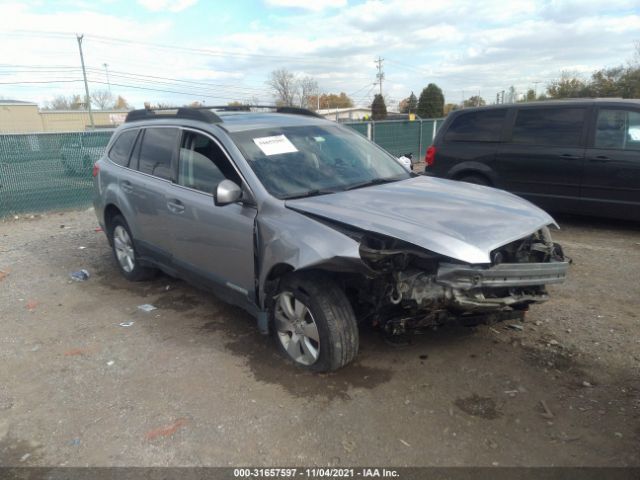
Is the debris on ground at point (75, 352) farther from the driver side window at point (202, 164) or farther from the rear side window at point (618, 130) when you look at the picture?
A: the rear side window at point (618, 130)

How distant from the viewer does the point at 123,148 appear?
17.5 feet

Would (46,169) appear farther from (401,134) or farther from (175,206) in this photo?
(401,134)

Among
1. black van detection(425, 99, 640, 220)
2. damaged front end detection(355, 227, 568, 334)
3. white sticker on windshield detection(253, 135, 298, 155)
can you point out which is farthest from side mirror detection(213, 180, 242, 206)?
black van detection(425, 99, 640, 220)

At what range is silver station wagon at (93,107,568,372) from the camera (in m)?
2.91

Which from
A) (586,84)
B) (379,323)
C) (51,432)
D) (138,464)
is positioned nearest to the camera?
(138,464)

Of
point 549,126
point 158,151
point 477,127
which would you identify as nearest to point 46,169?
point 158,151

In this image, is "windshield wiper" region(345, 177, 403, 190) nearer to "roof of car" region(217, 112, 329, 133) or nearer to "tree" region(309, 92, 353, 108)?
"roof of car" region(217, 112, 329, 133)

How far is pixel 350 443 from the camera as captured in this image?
106 inches

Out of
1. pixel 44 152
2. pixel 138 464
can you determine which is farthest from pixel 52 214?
pixel 138 464

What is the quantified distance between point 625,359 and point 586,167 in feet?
13.0

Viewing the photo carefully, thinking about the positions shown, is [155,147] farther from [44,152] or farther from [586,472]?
[44,152]

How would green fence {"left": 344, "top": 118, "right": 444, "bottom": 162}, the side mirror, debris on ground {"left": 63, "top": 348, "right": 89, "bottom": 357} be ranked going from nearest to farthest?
the side mirror < debris on ground {"left": 63, "top": 348, "right": 89, "bottom": 357} < green fence {"left": 344, "top": 118, "right": 444, "bottom": 162}

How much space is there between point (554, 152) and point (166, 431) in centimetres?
630

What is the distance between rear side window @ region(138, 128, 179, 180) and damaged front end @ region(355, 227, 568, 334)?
2.27 meters
